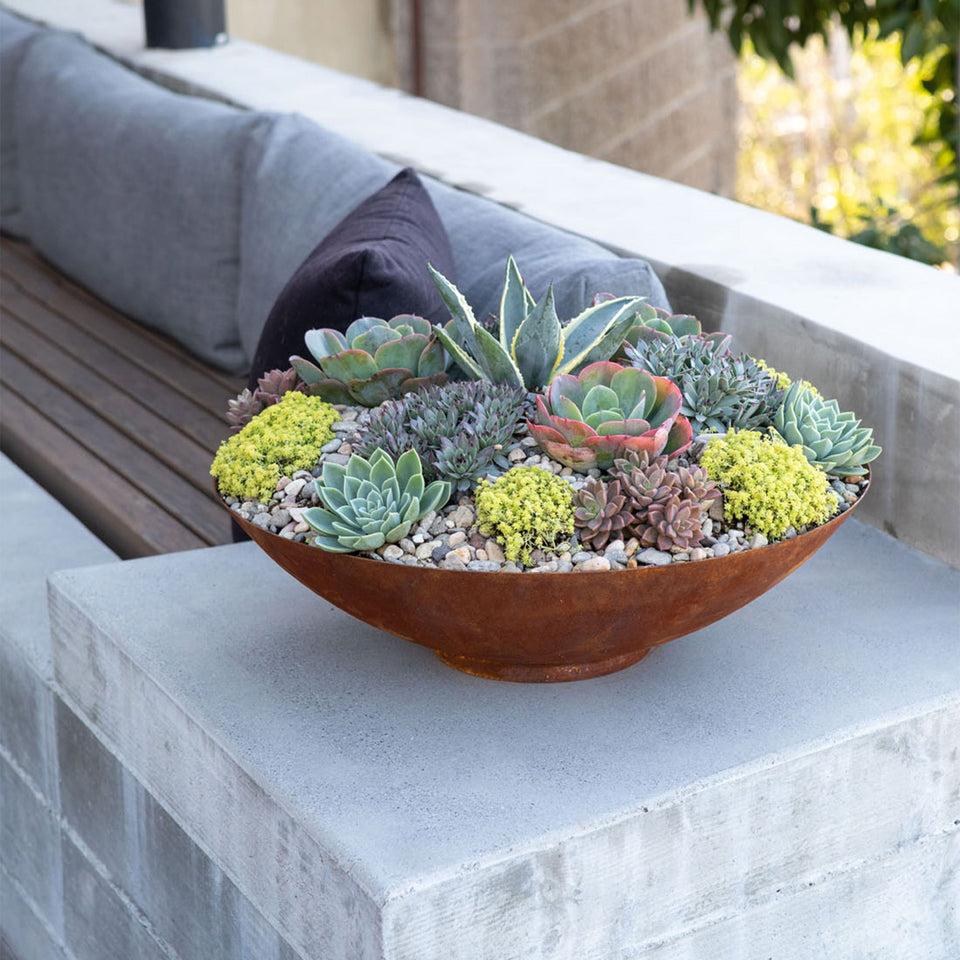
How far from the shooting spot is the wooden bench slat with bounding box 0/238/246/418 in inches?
90.9

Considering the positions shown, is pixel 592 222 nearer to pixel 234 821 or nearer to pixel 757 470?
pixel 757 470

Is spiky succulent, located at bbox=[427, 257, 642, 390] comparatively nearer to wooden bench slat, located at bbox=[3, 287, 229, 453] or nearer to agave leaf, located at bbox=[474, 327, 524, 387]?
agave leaf, located at bbox=[474, 327, 524, 387]

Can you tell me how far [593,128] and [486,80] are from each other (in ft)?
2.09

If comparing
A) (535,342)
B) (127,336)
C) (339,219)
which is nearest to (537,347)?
(535,342)

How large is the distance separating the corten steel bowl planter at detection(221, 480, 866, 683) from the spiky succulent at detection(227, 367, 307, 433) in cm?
17

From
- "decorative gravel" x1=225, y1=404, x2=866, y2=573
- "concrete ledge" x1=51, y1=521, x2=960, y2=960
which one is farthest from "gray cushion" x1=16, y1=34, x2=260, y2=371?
"decorative gravel" x1=225, y1=404, x2=866, y2=573

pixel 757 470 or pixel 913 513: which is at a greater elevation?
pixel 757 470

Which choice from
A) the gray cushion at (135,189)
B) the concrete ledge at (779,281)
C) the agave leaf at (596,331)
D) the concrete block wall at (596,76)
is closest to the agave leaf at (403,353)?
the agave leaf at (596,331)

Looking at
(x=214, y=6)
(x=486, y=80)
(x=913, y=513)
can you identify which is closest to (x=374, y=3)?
(x=486, y=80)

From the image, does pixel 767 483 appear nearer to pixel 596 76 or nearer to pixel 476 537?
pixel 476 537

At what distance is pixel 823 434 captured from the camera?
1.18m

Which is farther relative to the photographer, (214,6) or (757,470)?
(214,6)

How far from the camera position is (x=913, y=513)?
1.49 metres

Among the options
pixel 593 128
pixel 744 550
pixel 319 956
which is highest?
pixel 744 550
